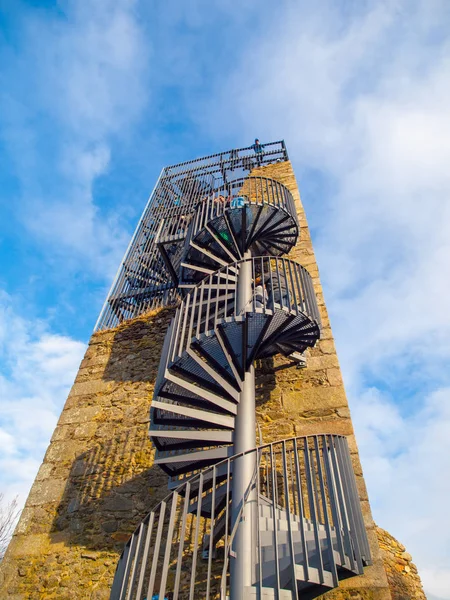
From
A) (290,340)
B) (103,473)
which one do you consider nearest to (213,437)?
(290,340)

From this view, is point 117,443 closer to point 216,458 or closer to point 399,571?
point 216,458

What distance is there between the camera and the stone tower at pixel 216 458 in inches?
105

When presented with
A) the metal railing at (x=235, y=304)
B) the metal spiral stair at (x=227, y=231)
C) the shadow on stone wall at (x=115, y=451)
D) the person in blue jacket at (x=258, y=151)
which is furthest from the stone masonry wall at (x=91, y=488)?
the person in blue jacket at (x=258, y=151)

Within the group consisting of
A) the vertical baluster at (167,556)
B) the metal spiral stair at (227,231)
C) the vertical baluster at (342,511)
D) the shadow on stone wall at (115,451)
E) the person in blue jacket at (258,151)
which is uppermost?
the person in blue jacket at (258,151)

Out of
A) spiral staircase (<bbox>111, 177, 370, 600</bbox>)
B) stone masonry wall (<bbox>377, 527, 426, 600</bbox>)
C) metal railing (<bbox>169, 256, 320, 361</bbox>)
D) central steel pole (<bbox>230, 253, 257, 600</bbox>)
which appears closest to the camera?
spiral staircase (<bbox>111, 177, 370, 600</bbox>)

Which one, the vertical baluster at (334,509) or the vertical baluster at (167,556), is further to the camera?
the vertical baluster at (334,509)

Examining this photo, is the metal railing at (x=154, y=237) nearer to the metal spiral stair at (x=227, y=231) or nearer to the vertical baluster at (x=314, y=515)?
the metal spiral stair at (x=227, y=231)

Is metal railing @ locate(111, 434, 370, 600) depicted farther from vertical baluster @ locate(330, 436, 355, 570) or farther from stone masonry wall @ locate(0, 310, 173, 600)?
stone masonry wall @ locate(0, 310, 173, 600)

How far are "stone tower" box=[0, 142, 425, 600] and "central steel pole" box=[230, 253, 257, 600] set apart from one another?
1 centimetres

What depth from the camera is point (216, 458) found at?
11.0 ft

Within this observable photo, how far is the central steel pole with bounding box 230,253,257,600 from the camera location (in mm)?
2625

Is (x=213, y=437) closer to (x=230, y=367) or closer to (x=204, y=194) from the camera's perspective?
(x=230, y=367)

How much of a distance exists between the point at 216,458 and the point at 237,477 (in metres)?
0.37

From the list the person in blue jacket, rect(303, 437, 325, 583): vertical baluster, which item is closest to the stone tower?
rect(303, 437, 325, 583): vertical baluster
